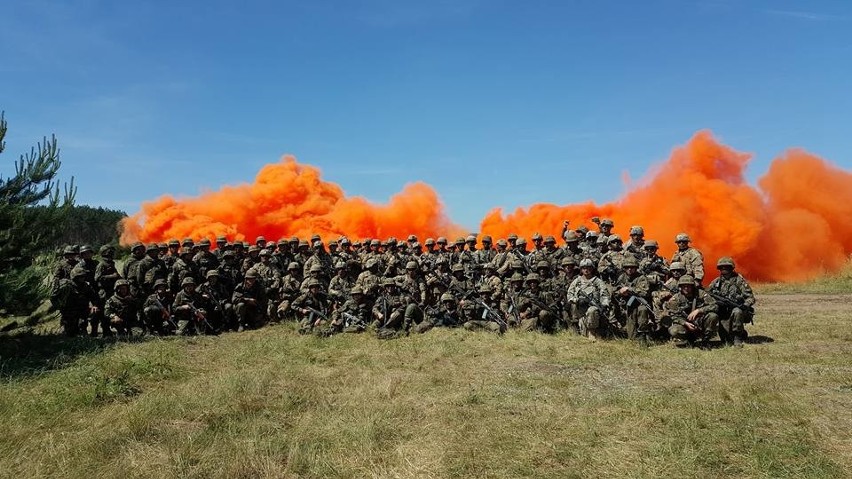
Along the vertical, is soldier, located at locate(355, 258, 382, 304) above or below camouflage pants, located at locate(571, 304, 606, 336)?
above

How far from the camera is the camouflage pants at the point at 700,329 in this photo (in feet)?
38.8

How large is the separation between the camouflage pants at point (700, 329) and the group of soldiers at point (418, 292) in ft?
0.09

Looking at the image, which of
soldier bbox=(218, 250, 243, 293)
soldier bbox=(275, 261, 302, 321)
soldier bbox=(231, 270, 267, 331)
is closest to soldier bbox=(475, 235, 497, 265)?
soldier bbox=(275, 261, 302, 321)

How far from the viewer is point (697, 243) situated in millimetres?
25953

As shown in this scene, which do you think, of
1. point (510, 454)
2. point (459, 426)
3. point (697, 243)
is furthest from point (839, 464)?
point (697, 243)

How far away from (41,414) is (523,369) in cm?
720

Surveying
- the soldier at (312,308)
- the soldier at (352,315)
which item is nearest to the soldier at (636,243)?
the soldier at (352,315)

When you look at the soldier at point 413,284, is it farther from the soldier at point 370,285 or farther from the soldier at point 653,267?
the soldier at point 653,267

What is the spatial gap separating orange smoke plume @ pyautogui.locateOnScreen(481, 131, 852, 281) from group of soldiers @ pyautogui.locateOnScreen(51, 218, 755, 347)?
37.1 ft

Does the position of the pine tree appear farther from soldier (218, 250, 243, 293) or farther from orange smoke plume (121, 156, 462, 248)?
orange smoke plume (121, 156, 462, 248)

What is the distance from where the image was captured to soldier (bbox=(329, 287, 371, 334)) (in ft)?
48.4

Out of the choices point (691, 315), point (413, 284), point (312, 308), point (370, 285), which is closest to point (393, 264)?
point (413, 284)

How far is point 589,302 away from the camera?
1303 centimetres

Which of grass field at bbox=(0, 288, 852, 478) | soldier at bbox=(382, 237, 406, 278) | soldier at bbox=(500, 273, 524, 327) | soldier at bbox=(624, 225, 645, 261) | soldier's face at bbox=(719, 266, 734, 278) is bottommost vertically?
grass field at bbox=(0, 288, 852, 478)
